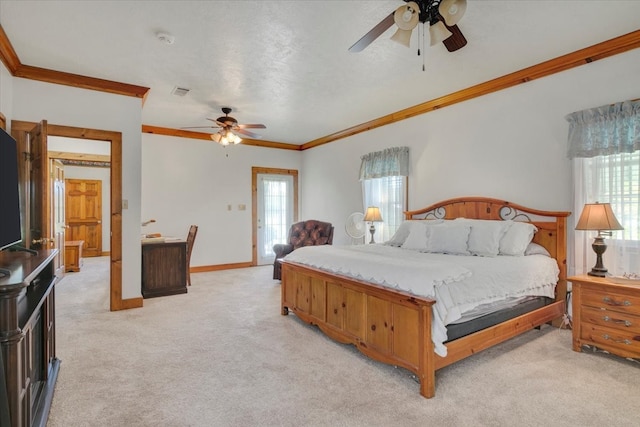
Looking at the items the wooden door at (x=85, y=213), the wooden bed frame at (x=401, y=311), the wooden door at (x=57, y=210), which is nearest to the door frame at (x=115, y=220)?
the wooden bed frame at (x=401, y=311)

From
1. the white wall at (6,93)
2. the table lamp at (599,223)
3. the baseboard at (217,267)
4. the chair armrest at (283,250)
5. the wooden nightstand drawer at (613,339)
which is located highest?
the white wall at (6,93)

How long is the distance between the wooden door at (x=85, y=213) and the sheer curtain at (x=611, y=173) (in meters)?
10.00

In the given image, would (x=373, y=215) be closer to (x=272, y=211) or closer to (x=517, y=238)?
(x=517, y=238)

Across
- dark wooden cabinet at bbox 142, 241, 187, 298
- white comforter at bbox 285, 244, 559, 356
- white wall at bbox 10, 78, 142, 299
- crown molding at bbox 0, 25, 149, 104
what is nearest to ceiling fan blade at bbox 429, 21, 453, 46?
white comforter at bbox 285, 244, 559, 356

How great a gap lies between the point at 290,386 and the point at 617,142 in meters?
3.38

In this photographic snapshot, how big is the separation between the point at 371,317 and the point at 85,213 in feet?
29.4

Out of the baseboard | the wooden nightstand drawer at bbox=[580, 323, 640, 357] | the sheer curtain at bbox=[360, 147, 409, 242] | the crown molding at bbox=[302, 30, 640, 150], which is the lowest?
the baseboard

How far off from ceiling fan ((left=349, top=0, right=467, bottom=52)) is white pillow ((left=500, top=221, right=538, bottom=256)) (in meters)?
1.94

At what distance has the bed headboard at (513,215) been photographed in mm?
3318

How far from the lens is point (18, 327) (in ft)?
4.50

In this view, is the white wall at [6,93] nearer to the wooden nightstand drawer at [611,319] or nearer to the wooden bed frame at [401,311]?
the wooden bed frame at [401,311]

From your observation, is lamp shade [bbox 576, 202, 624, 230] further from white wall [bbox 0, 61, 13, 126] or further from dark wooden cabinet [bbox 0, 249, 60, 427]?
white wall [bbox 0, 61, 13, 126]

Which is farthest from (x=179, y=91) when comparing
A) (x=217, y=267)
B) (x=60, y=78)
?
(x=217, y=267)

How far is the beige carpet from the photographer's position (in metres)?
1.93
